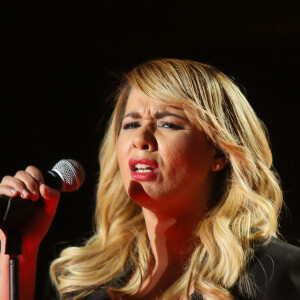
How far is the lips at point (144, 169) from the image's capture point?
1804mm

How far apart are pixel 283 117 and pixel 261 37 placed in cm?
49

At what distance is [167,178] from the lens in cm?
181

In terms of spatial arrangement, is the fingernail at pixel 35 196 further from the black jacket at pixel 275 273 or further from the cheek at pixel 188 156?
the black jacket at pixel 275 273

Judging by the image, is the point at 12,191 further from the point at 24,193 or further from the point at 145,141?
the point at 145,141

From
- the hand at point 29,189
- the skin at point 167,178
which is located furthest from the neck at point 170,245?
the hand at point 29,189

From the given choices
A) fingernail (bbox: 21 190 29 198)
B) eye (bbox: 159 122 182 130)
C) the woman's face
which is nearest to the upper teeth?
the woman's face

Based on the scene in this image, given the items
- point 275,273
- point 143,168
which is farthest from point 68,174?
point 275,273

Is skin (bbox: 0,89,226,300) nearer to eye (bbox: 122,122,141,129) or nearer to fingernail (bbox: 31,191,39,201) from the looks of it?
eye (bbox: 122,122,141,129)

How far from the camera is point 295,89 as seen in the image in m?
2.56

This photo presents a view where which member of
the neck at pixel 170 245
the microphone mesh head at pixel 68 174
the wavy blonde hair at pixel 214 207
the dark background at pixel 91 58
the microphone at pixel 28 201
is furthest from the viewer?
the dark background at pixel 91 58

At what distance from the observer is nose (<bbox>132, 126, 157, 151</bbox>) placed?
1.82 metres

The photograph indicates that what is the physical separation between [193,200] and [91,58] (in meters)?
1.34

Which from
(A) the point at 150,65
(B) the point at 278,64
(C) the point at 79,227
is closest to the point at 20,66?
(C) the point at 79,227

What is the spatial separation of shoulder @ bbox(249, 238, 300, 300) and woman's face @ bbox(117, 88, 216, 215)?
0.94 feet
